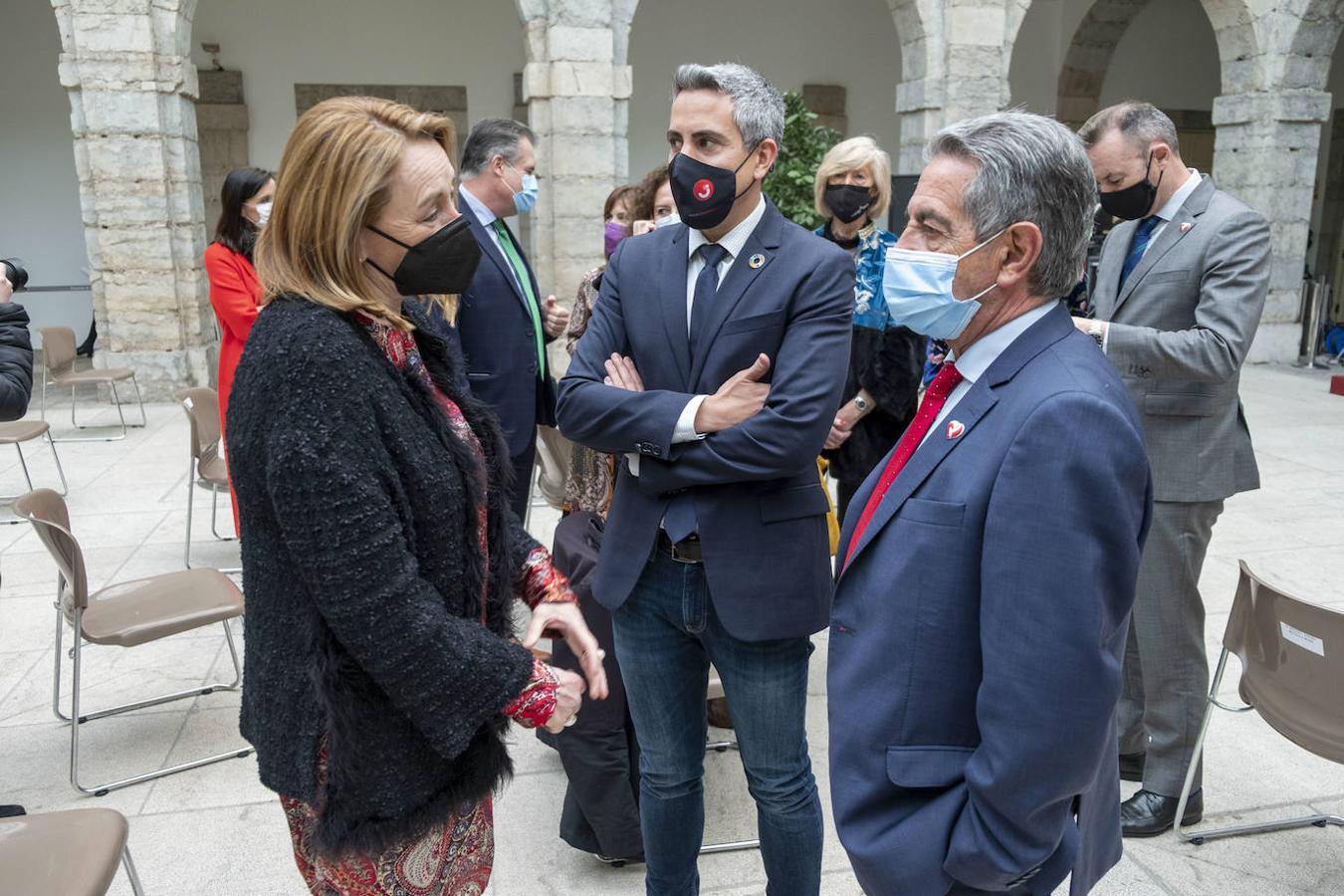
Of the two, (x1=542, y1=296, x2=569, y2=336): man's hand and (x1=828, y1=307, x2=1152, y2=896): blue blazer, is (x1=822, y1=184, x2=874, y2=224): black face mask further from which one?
(x1=828, y1=307, x2=1152, y2=896): blue blazer

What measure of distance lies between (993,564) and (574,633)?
2.65 ft

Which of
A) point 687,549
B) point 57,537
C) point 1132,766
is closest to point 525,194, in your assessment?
point 57,537

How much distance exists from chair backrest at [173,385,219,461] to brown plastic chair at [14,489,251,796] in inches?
49.4

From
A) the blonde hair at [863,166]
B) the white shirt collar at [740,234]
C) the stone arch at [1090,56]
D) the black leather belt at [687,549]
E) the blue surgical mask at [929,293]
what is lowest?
the black leather belt at [687,549]

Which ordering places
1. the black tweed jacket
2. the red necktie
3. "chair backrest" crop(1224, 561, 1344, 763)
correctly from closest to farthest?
the black tweed jacket
the red necktie
"chair backrest" crop(1224, 561, 1344, 763)

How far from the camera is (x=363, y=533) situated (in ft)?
4.34

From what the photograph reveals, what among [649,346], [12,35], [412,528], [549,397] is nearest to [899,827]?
[412,528]

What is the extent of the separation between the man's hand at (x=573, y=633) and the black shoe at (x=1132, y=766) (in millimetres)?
1986

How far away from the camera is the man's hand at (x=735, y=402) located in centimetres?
191

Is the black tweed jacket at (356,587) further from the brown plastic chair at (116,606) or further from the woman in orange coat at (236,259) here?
the woman in orange coat at (236,259)

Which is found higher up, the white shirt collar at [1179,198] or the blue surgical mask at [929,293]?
the white shirt collar at [1179,198]

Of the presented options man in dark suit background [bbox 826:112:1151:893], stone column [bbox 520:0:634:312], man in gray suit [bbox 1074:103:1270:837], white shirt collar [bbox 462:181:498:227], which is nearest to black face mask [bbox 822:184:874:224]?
man in gray suit [bbox 1074:103:1270:837]

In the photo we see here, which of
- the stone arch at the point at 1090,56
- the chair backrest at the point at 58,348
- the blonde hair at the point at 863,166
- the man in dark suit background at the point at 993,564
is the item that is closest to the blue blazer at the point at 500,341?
the blonde hair at the point at 863,166

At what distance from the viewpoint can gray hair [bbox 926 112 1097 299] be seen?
4.33 feet
